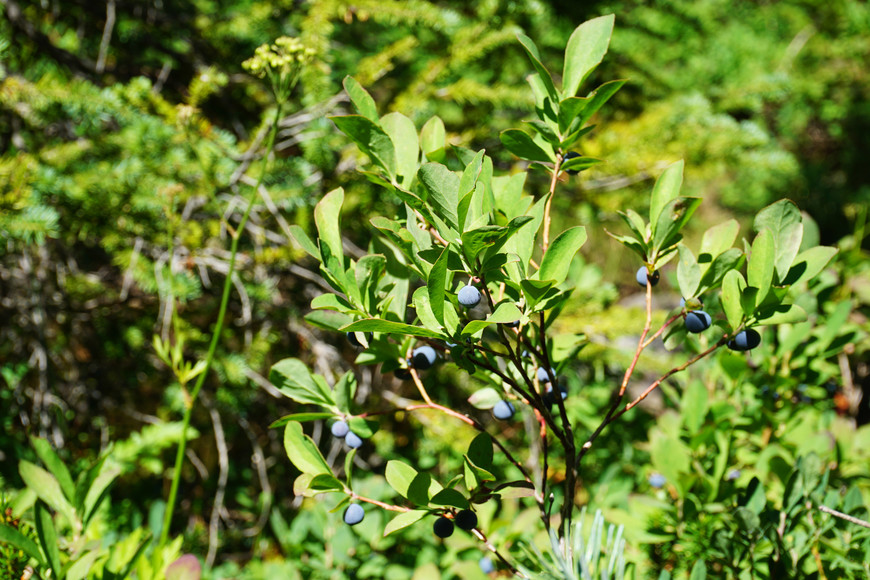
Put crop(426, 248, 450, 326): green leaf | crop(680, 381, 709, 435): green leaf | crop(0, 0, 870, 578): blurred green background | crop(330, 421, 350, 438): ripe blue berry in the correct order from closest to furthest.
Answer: crop(426, 248, 450, 326): green leaf < crop(330, 421, 350, 438): ripe blue berry < crop(680, 381, 709, 435): green leaf < crop(0, 0, 870, 578): blurred green background

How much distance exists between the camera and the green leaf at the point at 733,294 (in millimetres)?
525

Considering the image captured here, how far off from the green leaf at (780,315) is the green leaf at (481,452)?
28cm

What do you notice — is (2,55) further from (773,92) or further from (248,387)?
(773,92)

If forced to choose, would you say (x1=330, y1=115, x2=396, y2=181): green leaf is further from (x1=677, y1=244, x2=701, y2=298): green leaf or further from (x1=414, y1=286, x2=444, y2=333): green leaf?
(x1=677, y1=244, x2=701, y2=298): green leaf

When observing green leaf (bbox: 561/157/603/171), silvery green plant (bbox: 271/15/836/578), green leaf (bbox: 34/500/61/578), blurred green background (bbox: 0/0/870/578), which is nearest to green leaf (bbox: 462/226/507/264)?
silvery green plant (bbox: 271/15/836/578)

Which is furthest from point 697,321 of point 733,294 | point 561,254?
point 561,254

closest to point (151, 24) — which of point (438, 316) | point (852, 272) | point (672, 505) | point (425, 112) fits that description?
point (425, 112)

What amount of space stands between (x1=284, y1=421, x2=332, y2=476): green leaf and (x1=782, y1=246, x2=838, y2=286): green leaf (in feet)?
1.66

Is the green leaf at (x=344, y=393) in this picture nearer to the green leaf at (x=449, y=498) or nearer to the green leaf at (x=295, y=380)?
the green leaf at (x=295, y=380)

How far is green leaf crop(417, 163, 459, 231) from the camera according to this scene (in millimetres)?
448

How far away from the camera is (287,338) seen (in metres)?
1.69

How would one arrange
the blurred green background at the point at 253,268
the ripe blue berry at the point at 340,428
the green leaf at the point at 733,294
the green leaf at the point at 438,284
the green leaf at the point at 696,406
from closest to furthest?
1. the green leaf at the point at 438,284
2. the green leaf at the point at 733,294
3. the ripe blue berry at the point at 340,428
4. the green leaf at the point at 696,406
5. the blurred green background at the point at 253,268

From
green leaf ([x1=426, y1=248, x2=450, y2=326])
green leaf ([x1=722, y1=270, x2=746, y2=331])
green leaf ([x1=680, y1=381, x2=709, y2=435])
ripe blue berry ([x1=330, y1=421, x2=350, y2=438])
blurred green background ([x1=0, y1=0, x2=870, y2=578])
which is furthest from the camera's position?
blurred green background ([x1=0, y1=0, x2=870, y2=578])

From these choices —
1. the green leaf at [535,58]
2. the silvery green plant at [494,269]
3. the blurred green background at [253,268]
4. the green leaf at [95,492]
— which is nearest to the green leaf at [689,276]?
the silvery green plant at [494,269]
